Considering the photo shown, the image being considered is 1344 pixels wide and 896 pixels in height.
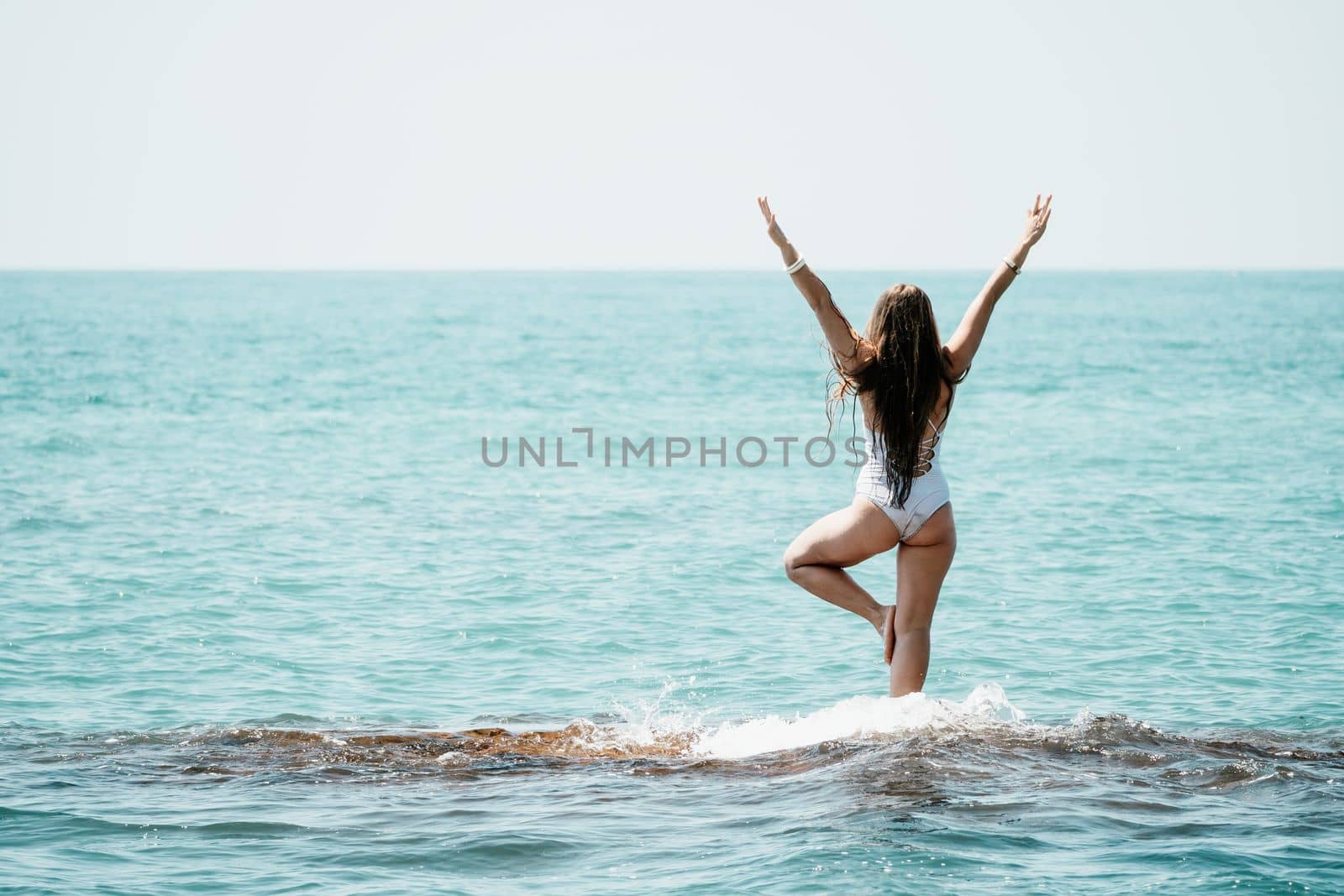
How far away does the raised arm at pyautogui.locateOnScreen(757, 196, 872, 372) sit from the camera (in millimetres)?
6141

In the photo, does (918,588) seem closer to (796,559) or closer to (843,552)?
(843,552)

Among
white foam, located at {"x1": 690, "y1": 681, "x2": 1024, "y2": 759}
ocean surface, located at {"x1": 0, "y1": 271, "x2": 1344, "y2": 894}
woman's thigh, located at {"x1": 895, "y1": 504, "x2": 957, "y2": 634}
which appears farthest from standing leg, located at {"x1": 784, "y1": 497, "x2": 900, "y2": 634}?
ocean surface, located at {"x1": 0, "y1": 271, "x2": 1344, "y2": 894}

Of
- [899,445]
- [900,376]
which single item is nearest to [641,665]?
[899,445]

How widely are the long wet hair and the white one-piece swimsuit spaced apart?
0.9 inches

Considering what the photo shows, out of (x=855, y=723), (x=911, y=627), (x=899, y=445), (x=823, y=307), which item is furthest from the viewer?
(x=855, y=723)

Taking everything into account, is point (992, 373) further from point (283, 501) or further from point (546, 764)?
point (546, 764)

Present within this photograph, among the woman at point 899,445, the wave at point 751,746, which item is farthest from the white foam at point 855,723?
the woman at point 899,445

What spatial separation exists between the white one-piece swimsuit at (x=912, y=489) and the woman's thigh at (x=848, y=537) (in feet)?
0.16

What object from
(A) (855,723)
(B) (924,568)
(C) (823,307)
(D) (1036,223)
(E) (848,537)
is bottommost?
(A) (855,723)

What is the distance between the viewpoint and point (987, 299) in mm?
6375

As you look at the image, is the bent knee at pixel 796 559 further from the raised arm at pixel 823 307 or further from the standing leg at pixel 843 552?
the raised arm at pixel 823 307

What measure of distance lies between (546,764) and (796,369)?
39.5m

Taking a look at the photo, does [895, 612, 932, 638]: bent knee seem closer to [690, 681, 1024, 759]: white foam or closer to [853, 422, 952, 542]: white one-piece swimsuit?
[690, 681, 1024, 759]: white foam

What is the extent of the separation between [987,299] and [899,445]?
797 millimetres
